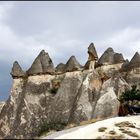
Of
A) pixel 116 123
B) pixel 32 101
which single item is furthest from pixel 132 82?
pixel 116 123

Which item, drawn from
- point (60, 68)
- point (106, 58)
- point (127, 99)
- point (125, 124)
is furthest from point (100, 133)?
point (60, 68)

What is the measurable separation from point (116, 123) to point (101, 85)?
14.7 meters

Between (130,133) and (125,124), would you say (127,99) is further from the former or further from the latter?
(130,133)

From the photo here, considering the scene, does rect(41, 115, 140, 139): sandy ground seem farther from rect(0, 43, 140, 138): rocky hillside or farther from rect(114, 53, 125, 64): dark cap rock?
rect(114, 53, 125, 64): dark cap rock

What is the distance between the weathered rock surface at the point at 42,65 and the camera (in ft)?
133

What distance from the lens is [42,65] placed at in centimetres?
4144

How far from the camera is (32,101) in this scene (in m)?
38.9

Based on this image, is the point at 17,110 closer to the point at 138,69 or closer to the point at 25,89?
the point at 25,89

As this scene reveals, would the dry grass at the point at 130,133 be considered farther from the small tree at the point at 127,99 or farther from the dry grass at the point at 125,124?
the small tree at the point at 127,99

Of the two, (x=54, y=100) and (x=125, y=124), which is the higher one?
(x=54, y=100)

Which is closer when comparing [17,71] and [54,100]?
[54,100]

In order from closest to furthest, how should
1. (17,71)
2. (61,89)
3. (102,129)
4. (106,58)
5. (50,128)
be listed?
(102,129) → (50,128) → (61,89) → (106,58) → (17,71)

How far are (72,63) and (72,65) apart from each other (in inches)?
10.2

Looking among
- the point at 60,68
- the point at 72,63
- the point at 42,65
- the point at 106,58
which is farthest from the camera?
the point at 42,65
